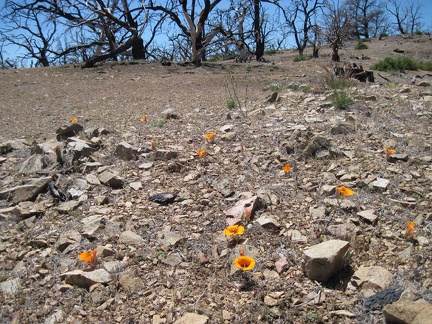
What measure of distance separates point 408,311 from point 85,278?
1.59 metres

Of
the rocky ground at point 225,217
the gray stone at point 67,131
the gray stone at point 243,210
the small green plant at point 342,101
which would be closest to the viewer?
the rocky ground at point 225,217

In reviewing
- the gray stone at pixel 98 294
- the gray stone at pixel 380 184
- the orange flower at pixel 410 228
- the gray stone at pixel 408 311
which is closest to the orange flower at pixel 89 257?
the gray stone at pixel 98 294

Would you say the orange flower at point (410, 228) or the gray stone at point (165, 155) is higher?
the gray stone at point (165, 155)

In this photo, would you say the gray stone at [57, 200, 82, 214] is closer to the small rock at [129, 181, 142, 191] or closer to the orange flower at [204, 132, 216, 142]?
the small rock at [129, 181, 142, 191]

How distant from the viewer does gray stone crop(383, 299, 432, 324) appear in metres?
1.42

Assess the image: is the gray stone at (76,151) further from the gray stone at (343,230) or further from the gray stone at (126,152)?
the gray stone at (343,230)

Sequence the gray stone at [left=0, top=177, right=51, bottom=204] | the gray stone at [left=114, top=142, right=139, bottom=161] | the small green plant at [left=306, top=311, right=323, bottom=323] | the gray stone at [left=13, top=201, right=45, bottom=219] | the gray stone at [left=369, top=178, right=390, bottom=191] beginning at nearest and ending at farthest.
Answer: the small green plant at [left=306, top=311, right=323, bottom=323] → the gray stone at [left=369, top=178, right=390, bottom=191] → the gray stone at [left=13, top=201, right=45, bottom=219] → the gray stone at [left=0, top=177, right=51, bottom=204] → the gray stone at [left=114, top=142, right=139, bottom=161]

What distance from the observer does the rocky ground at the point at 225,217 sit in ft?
5.82

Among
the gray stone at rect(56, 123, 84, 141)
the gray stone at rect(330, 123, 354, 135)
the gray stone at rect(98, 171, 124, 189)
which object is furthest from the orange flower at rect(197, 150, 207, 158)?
the gray stone at rect(56, 123, 84, 141)

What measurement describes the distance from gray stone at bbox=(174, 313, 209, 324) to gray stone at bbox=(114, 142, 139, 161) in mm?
2032

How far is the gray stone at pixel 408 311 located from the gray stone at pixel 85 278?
1417mm

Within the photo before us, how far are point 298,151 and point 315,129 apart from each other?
0.56 metres

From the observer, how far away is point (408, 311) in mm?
1470

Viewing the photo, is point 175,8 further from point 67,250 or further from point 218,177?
point 67,250
